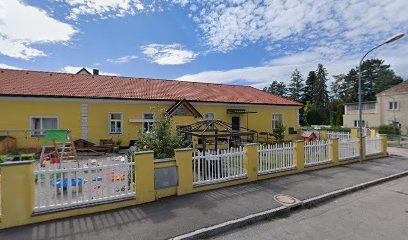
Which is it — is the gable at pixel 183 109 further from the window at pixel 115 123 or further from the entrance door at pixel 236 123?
the entrance door at pixel 236 123

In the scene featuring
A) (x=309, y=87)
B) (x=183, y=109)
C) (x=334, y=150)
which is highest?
(x=309, y=87)

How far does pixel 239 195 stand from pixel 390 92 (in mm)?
36831

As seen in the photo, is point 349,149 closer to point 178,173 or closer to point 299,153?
point 299,153

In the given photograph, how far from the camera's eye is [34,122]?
1363 cm

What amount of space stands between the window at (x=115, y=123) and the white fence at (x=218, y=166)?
10082 millimetres

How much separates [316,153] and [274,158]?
2726 mm

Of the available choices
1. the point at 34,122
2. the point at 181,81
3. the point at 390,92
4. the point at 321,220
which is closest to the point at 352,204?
the point at 321,220

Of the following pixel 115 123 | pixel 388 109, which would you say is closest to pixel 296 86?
pixel 388 109

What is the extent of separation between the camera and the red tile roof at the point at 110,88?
14.3 m

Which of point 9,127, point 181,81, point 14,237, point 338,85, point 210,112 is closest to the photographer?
point 14,237

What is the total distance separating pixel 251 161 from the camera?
7.55 m

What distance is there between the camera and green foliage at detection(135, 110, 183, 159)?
8195 millimetres

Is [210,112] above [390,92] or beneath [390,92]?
beneath

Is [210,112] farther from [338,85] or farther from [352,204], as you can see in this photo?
[338,85]
